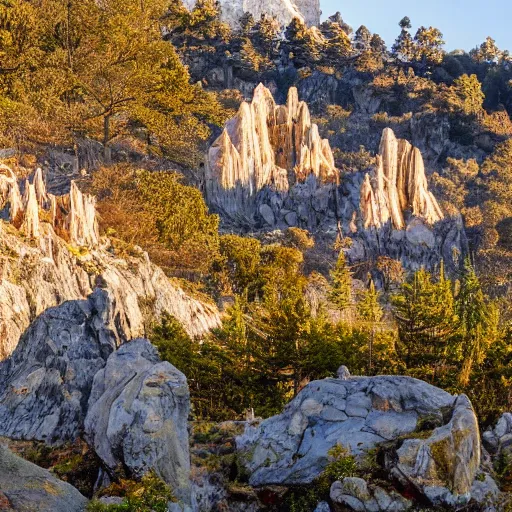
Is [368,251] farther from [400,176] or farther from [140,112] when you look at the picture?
[140,112]

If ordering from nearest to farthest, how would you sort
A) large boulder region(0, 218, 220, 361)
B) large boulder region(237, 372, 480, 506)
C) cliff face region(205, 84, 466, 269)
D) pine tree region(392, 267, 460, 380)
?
large boulder region(237, 372, 480, 506)
large boulder region(0, 218, 220, 361)
pine tree region(392, 267, 460, 380)
cliff face region(205, 84, 466, 269)

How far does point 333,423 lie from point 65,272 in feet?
48.7

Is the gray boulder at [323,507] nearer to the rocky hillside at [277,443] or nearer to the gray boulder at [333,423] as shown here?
the rocky hillside at [277,443]

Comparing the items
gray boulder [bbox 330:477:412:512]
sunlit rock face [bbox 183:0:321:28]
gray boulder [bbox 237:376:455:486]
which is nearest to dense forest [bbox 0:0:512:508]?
gray boulder [bbox 237:376:455:486]

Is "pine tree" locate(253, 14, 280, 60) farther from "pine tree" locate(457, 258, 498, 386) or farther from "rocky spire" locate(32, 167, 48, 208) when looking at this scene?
"rocky spire" locate(32, 167, 48, 208)

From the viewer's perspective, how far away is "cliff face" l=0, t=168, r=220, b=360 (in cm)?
2173

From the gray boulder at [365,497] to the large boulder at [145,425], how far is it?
3.42 meters

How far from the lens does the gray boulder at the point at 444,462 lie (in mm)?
12273

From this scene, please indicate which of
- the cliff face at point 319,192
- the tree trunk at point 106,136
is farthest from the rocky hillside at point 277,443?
the cliff face at point 319,192

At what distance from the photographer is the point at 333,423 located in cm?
1474


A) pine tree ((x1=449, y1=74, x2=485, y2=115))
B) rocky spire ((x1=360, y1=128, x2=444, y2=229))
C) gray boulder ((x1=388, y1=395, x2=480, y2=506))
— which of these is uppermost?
pine tree ((x1=449, y1=74, x2=485, y2=115))

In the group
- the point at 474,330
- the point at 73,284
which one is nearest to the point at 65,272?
the point at 73,284

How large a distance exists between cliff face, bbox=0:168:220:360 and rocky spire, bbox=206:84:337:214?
3329cm

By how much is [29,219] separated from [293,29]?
282ft
